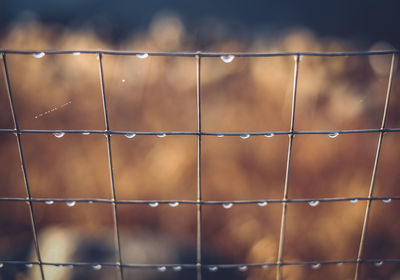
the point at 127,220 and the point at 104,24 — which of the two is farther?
the point at 127,220

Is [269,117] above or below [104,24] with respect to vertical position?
below

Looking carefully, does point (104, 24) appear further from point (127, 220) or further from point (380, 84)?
point (380, 84)

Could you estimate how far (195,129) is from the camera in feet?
4.28

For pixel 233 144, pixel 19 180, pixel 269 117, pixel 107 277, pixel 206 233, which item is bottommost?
pixel 107 277

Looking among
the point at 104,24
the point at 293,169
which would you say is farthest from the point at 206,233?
the point at 104,24

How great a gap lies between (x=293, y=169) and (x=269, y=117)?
249 mm

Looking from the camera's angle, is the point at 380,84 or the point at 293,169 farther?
the point at 293,169

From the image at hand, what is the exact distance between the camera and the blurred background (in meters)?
1.12

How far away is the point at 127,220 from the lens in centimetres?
135

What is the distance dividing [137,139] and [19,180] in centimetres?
51

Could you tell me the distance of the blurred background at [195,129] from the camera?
1125 millimetres

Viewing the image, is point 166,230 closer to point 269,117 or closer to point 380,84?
point 269,117

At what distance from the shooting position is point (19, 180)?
1.31 m

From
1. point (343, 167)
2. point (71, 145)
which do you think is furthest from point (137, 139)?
point (343, 167)
